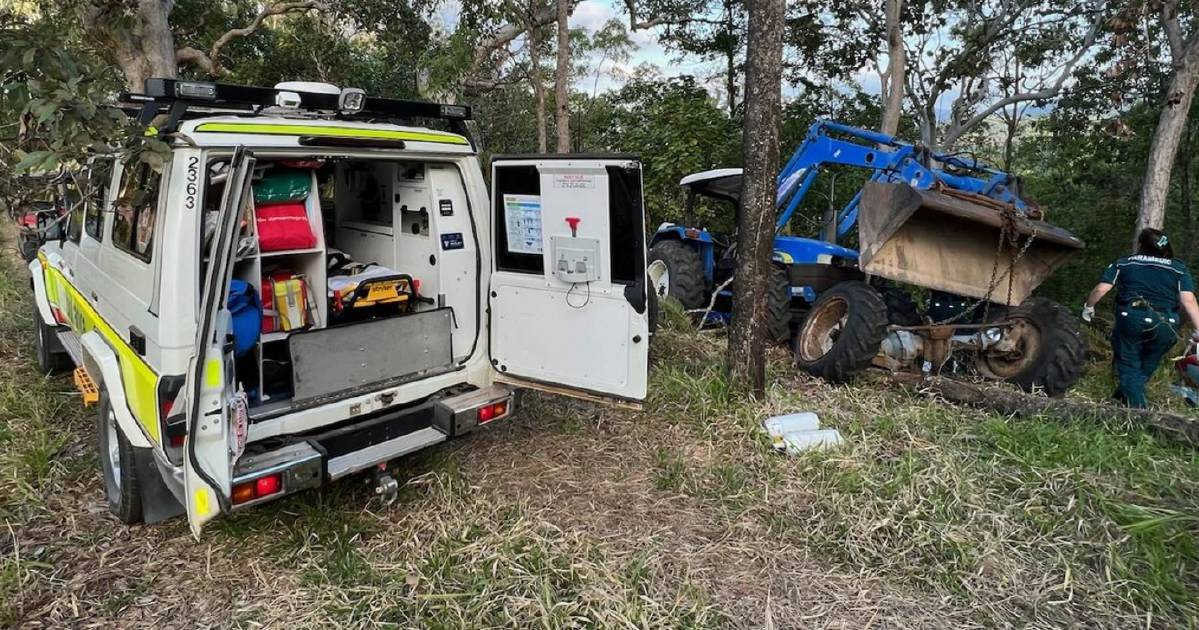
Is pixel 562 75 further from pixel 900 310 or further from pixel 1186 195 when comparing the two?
pixel 1186 195

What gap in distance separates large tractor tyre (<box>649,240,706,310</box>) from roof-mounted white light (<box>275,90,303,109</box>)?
471cm

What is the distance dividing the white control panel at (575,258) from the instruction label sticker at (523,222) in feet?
0.47

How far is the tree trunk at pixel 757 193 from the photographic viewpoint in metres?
4.62

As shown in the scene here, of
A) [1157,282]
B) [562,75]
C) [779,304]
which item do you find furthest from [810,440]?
[562,75]

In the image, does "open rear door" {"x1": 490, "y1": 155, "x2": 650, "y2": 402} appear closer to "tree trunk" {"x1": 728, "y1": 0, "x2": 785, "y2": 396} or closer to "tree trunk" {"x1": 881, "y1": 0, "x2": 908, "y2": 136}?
"tree trunk" {"x1": 728, "y1": 0, "x2": 785, "y2": 396}

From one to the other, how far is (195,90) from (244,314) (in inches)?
39.4

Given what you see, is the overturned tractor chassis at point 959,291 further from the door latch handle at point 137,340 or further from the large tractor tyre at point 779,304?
the door latch handle at point 137,340

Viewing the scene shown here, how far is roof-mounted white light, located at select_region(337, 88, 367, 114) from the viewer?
3.57m

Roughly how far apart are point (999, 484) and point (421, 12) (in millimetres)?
11778

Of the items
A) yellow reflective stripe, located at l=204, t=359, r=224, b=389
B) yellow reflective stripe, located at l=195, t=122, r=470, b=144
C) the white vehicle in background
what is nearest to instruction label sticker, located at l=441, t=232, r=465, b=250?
the white vehicle in background

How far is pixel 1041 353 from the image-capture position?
552 cm

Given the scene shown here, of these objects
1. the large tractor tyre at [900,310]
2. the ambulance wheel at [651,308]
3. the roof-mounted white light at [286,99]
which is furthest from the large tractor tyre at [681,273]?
the roof-mounted white light at [286,99]

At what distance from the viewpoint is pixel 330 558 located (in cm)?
319

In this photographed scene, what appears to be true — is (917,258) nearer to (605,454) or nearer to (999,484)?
(999,484)
